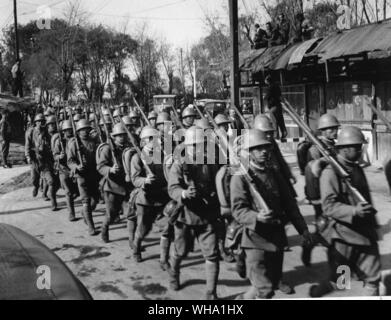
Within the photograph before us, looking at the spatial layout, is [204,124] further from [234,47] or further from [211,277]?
[234,47]

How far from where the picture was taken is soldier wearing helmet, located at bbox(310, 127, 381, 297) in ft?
14.0

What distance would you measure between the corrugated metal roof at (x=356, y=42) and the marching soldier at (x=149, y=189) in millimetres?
6565

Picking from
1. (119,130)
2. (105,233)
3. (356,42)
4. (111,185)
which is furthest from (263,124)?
(356,42)

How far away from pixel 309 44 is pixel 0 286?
38.7 ft

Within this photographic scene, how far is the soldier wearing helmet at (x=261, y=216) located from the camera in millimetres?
4215

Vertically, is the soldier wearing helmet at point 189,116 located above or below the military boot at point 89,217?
above

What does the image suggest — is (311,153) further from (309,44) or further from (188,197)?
(309,44)

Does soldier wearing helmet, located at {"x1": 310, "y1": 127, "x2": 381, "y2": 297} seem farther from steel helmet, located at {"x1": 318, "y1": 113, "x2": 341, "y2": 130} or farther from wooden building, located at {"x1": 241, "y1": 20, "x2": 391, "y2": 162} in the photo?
wooden building, located at {"x1": 241, "y1": 20, "x2": 391, "y2": 162}

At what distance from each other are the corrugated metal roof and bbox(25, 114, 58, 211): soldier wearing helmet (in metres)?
7.42

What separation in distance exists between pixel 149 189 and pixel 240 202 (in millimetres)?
2297

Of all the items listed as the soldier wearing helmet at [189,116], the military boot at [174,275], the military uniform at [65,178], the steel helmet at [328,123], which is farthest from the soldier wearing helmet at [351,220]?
the military uniform at [65,178]

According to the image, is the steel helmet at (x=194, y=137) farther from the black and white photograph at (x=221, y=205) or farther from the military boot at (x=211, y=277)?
the military boot at (x=211, y=277)
